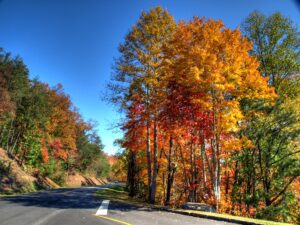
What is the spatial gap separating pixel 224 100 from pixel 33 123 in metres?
28.2

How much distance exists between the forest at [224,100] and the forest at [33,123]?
56.9 ft

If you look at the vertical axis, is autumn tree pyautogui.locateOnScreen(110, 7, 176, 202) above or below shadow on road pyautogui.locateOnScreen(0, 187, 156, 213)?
above

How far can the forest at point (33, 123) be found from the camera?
2670 centimetres

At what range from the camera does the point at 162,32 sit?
15234 mm

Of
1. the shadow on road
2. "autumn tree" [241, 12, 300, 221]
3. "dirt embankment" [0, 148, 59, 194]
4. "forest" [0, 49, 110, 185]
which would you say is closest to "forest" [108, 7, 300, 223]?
"autumn tree" [241, 12, 300, 221]

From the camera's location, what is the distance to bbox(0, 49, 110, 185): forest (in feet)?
87.6

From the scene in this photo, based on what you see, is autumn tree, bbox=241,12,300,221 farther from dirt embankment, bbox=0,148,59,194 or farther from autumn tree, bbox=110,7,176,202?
dirt embankment, bbox=0,148,59,194

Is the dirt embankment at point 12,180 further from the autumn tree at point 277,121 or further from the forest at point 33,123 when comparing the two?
the autumn tree at point 277,121

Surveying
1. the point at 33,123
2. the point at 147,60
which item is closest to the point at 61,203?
the point at 147,60

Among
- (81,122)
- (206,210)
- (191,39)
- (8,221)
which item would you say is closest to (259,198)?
(206,210)

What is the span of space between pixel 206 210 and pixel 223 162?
7.25 m

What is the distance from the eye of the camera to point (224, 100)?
487 inches

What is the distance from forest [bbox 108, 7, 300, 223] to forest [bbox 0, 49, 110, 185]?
683 inches

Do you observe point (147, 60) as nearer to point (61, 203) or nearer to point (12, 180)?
point (61, 203)
